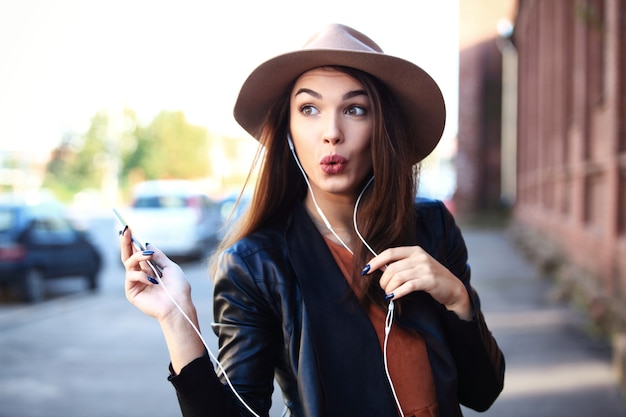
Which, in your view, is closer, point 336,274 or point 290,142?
point 336,274

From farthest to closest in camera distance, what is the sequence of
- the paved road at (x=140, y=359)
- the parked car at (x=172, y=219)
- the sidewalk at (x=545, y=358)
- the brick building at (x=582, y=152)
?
the parked car at (x=172, y=219), the brick building at (x=582, y=152), the paved road at (x=140, y=359), the sidewalk at (x=545, y=358)

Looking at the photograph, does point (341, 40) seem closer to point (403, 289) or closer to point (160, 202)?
point (403, 289)

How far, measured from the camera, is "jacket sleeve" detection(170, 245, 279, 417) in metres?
1.79

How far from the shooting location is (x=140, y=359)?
766 cm

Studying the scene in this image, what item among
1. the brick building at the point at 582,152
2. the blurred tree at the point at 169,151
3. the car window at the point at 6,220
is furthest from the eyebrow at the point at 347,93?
the blurred tree at the point at 169,151

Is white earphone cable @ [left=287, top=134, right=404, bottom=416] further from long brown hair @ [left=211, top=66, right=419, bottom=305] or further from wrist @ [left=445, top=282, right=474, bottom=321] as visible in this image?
wrist @ [left=445, top=282, right=474, bottom=321]

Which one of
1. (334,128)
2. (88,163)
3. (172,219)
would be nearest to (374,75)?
(334,128)

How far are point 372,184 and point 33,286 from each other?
10.7 metres

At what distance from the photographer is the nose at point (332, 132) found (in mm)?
1995

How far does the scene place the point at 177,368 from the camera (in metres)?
1.76

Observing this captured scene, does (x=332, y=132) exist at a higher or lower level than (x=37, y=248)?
higher

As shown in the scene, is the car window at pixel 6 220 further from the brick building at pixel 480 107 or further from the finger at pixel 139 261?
the brick building at pixel 480 107

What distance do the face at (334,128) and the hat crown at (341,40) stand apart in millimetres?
76

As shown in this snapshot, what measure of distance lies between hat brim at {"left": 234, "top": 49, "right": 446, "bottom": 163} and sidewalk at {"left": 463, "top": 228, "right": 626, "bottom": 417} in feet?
11.9
